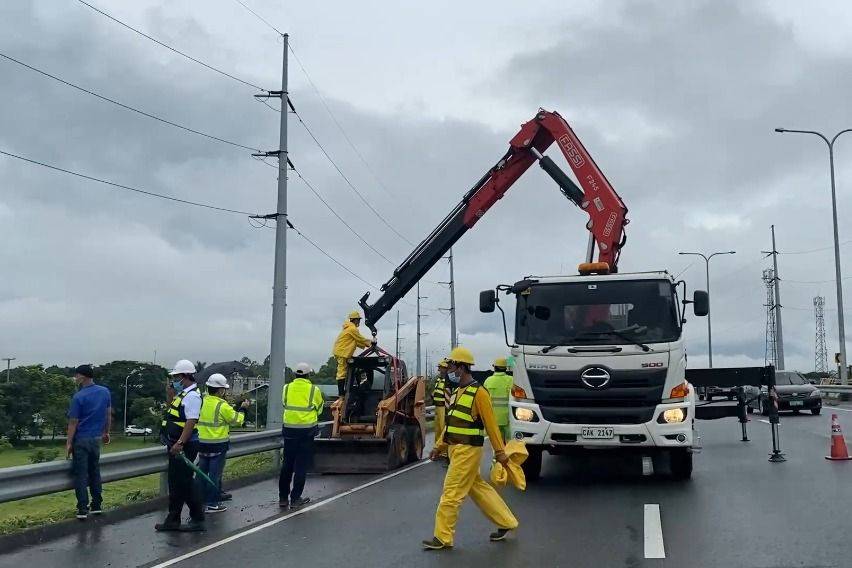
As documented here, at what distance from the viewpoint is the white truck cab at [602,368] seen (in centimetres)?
1020

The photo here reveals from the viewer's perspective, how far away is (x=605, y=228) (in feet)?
49.2

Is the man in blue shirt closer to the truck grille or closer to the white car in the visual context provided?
the truck grille

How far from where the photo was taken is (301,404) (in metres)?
10.8

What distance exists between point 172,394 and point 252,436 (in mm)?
2888

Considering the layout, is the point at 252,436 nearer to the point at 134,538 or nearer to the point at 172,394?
the point at 172,394

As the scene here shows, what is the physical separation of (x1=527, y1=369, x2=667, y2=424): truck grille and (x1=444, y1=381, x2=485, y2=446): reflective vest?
2.88 metres

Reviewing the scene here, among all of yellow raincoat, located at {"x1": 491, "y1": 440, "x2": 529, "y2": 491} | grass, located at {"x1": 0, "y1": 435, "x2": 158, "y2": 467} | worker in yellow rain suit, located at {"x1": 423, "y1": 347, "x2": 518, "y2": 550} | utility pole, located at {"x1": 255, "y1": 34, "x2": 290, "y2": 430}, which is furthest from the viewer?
grass, located at {"x1": 0, "y1": 435, "x2": 158, "y2": 467}

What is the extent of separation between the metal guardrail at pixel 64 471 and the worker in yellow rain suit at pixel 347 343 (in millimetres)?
2516

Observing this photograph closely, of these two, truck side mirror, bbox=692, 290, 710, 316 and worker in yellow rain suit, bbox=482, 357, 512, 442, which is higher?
truck side mirror, bbox=692, 290, 710, 316

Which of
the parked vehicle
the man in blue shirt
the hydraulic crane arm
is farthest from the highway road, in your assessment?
the parked vehicle

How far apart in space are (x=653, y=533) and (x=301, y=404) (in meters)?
4.89

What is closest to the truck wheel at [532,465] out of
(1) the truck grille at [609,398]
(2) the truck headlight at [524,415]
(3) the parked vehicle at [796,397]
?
(2) the truck headlight at [524,415]

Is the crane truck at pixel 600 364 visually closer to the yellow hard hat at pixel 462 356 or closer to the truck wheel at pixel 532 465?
the truck wheel at pixel 532 465

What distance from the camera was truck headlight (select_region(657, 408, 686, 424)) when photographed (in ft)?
33.3
